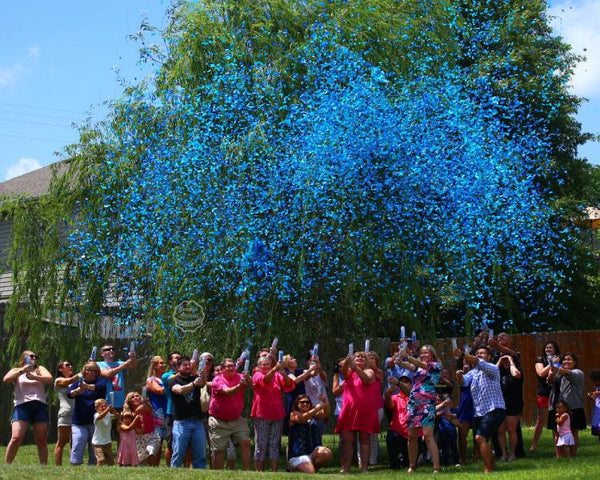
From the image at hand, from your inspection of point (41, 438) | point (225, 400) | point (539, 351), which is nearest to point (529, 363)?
point (539, 351)

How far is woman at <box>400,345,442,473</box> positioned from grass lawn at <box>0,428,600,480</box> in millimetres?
498

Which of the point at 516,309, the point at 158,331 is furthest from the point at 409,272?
the point at 516,309

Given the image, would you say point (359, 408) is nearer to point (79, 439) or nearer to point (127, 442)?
point (127, 442)

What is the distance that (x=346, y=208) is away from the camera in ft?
49.9

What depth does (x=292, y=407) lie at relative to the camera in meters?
14.5

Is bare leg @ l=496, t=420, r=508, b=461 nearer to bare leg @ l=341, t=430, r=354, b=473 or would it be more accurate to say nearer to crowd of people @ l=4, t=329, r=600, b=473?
crowd of people @ l=4, t=329, r=600, b=473

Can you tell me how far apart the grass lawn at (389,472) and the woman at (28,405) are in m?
0.55

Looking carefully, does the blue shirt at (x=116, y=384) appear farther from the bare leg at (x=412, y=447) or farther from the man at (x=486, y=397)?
the man at (x=486, y=397)

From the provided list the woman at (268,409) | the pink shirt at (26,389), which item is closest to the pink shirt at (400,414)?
the woman at (268,409)

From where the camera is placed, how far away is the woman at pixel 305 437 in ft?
45.5

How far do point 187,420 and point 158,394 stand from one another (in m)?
1.22

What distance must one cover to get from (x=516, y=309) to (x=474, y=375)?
13079mm

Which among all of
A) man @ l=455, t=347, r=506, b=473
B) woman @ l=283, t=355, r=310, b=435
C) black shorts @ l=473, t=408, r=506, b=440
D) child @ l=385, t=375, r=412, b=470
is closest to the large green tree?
woman @ l=283, t=355, r=310, b=435

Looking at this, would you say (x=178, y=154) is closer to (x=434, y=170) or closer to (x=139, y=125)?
(x=139, y=125)
